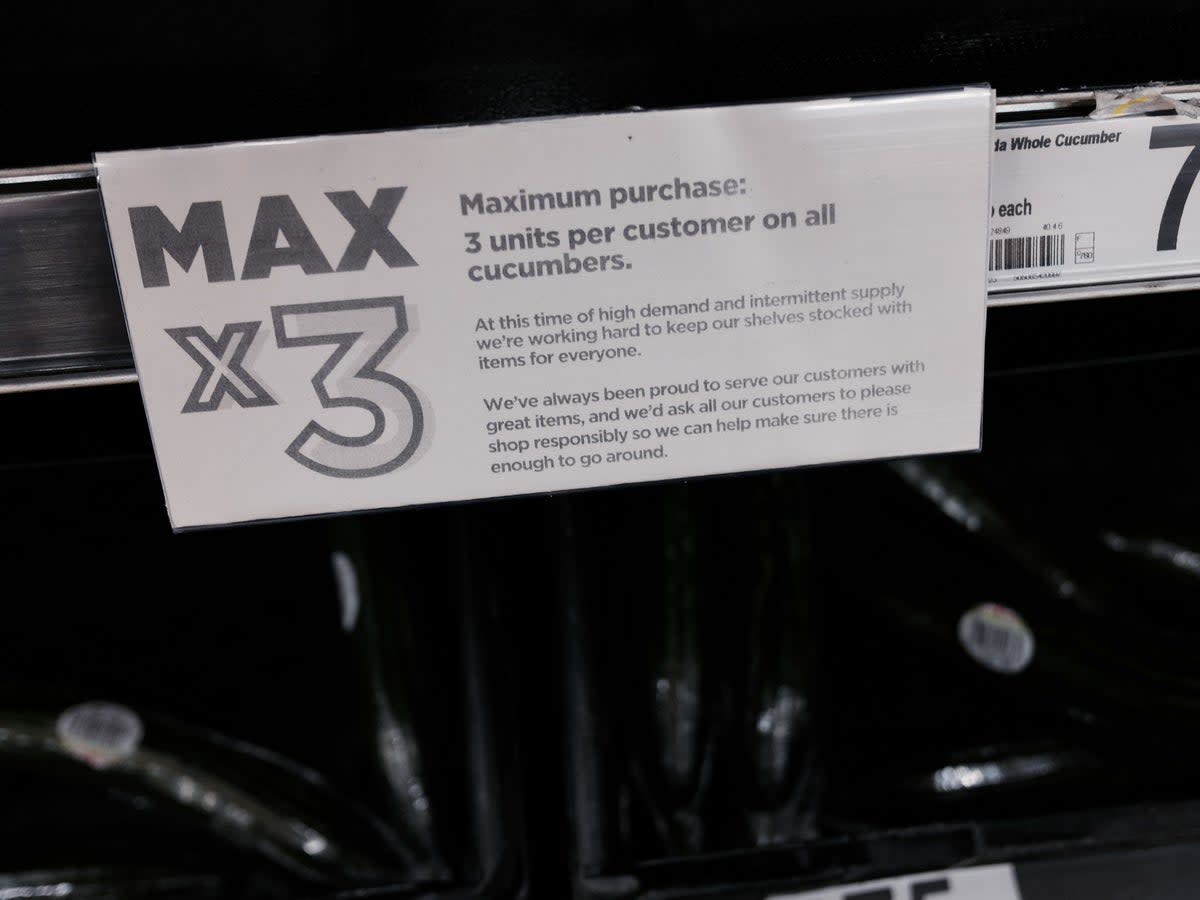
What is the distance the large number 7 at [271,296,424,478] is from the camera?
40 cm

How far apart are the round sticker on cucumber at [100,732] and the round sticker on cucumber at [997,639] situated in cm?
60

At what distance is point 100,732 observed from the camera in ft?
2.32

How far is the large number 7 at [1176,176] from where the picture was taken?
0.42 m

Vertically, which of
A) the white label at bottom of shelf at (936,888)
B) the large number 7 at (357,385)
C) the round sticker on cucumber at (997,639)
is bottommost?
the white label at bottom of shelf at (936,888)

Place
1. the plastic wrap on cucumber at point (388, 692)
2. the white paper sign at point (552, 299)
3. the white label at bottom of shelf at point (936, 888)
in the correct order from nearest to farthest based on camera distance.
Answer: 1. the white paper sign at point (552, 299)
2. the white label at bottom of shelf at point (936, 888)
3. the plastic wrap on cucumber at point (388, 692)

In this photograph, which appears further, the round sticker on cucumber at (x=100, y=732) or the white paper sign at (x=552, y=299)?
the round sticker on cucumber at (x=100, y=732)

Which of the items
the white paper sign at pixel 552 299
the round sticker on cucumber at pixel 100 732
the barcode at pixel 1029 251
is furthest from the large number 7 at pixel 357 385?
the round sticker on cucumber at pixel 100 732

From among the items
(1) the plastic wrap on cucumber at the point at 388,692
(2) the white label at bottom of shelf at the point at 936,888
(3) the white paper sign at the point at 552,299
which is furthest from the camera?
(1) the plastic wrap on cucumber at the point at 388,692

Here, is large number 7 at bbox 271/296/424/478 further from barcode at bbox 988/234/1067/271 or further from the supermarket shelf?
barcode at bbox 988/234/1067/271

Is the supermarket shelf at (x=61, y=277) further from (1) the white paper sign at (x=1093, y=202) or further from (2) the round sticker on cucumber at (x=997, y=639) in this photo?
(2) the round sticker on cucumber at (x=997, y=639)

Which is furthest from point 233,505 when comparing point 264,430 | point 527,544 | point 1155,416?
point 1155,416

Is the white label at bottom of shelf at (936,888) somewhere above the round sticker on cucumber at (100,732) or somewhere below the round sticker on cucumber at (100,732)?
below

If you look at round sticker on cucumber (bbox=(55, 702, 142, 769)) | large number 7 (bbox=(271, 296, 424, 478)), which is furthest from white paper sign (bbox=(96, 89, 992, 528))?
round sticker on cucumber (bbox=(55, 702, 142, 769))

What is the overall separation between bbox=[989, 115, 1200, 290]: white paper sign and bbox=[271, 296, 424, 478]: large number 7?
26 centimetres
